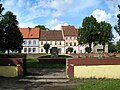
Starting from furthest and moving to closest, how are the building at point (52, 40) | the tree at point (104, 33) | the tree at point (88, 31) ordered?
1. the building at point (52, 40)
2. the tree at point (104, 33)
3. the tree at point (88, 31)

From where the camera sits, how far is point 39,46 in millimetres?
107375

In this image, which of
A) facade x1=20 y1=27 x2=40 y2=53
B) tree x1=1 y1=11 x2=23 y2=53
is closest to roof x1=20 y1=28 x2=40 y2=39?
facade x1=20 y1=27 x2=40 y2=53

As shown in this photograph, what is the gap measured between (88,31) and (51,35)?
3541 centimetres

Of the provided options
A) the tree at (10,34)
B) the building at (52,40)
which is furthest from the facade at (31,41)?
the tree at (10,34)

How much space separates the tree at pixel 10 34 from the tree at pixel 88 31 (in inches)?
802

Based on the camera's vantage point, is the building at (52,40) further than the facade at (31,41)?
No

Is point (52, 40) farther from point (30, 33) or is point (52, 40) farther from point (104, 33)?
point (104, 33)

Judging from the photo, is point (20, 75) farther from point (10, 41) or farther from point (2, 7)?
point (10, 41)

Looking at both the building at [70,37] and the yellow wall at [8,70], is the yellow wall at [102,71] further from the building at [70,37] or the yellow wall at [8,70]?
the building at [70,37]

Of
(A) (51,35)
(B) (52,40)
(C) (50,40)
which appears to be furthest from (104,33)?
(A) (51,35)

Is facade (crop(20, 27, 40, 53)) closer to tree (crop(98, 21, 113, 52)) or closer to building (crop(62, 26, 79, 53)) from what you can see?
building (crop(62, 26, 79, 53))

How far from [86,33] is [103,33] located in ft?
22.4

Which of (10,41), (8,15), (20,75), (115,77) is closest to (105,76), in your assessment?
(115,77)

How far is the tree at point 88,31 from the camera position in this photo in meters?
75.8
